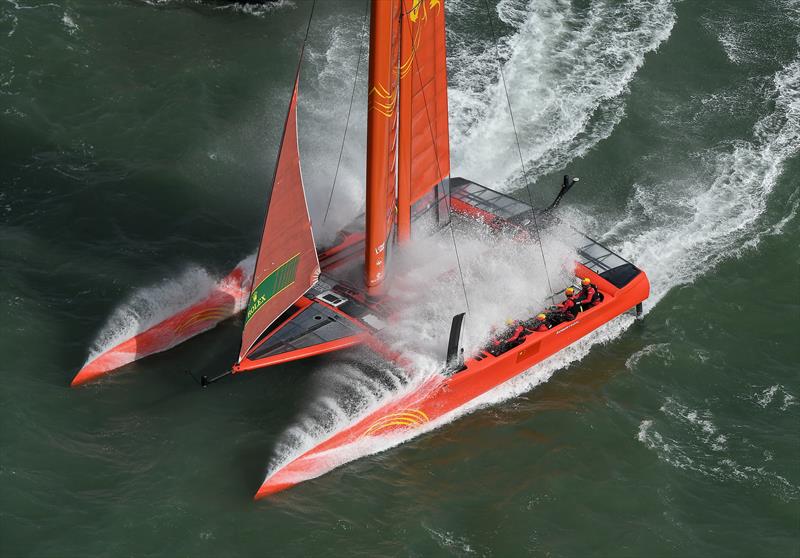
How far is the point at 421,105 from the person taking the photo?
73.5 feet

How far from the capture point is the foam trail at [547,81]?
95.2ft

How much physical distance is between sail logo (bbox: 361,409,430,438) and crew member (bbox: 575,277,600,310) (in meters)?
4.56

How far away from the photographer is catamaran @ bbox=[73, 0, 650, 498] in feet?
64.4

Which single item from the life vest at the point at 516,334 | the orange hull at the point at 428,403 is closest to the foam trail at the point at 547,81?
the orange hull at the point at 428,403

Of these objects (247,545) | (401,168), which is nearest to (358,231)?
(401,168)

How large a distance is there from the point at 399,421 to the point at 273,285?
3.58m

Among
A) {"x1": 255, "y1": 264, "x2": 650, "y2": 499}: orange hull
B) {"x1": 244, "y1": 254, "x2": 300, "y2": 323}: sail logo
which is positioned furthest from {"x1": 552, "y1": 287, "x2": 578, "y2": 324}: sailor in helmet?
{"x1": 244, "y1": 254, "x2": 300, "y2": 323}: sail logo

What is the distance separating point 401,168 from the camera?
22.7 metres

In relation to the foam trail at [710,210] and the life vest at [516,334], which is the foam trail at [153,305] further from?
the foam trail at [710,210]

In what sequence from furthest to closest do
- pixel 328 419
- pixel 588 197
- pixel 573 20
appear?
pixel 573 20 < pixel 588 197 < pixel 328 419

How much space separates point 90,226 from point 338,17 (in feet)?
37.0

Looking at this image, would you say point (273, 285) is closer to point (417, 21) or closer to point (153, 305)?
point (153, 305)

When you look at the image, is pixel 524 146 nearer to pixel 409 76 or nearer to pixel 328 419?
pixel 409 76

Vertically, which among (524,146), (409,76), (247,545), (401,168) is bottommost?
(247,545)
